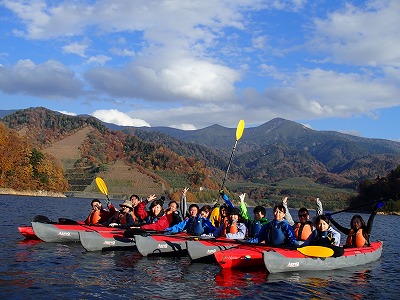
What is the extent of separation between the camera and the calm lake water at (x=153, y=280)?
40.0 feet

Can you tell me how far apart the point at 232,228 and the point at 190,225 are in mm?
2027

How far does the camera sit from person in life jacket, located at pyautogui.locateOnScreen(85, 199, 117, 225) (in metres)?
21.1

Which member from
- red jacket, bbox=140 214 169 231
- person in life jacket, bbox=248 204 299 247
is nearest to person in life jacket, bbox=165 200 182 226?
red jacket, bbox=140 214 169 231

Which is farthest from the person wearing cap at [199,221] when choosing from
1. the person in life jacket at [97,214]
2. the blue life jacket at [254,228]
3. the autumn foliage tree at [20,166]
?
the autumn foliage tree at [20,166]

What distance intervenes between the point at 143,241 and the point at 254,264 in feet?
14.4

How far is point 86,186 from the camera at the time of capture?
14338 cm

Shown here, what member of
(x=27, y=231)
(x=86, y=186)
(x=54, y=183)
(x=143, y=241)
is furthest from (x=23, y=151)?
(x=143, y=241)

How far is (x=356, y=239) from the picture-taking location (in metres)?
17.6

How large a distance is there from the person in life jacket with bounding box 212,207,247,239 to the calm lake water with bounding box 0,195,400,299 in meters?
1.45

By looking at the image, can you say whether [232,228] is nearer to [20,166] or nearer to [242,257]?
[242,257]

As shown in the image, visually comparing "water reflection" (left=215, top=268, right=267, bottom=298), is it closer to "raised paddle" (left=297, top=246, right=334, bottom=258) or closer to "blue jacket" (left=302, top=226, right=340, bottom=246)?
"raised paddle" (left=297, top=246, right=334, bottom=258)

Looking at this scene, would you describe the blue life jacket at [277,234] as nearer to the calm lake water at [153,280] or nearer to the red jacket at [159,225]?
the calm lake water at [153,280]

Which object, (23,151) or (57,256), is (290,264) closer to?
(57,256)

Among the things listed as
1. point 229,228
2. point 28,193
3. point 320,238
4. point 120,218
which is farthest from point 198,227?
point 28,193
